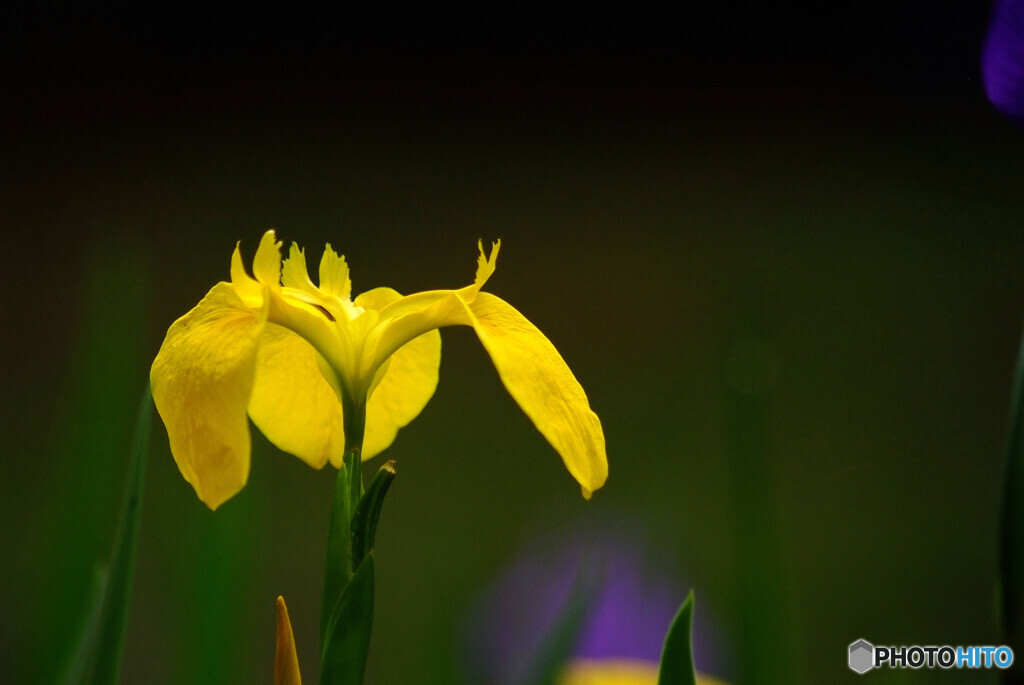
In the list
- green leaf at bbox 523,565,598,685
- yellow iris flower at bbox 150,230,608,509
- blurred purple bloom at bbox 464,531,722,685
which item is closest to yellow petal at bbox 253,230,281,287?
yellow iris flower at bbox 150,230,608,509

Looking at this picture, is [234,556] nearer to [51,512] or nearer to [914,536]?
[51,512]

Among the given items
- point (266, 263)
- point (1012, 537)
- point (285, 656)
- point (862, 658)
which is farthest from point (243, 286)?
point (862, 658)

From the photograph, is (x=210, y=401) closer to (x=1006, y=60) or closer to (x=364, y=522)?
(x=364, y=522)

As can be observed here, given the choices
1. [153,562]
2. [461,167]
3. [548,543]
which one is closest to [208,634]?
[548,543]

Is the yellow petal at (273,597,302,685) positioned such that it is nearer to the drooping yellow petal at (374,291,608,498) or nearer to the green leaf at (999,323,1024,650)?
the drooping yellow petal at (374,291,608,498)

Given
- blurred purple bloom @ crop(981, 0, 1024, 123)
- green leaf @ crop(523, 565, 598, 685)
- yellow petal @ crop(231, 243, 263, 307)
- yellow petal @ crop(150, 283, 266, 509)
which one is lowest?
green leaf @ crop(523, 565, 598, 685)

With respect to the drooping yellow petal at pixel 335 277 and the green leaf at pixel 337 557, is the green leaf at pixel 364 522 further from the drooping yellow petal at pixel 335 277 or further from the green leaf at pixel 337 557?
the drooping yellow petal at pixel 335 277

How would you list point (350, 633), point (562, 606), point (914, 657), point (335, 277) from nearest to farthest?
1. point (350, 633)
2. point (335, 277)
3. point (914, 657)
4. point (562, 606)

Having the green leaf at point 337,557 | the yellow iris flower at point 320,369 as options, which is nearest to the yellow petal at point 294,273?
the yellow iris flower at point 320,369
